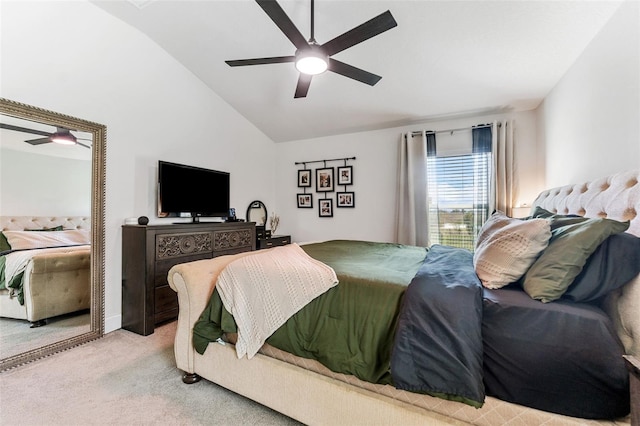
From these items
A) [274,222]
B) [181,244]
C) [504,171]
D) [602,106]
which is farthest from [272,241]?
[602,106]

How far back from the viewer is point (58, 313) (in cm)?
247

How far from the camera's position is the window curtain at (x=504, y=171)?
350cm

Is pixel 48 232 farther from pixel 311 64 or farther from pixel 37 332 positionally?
pixel 311 64

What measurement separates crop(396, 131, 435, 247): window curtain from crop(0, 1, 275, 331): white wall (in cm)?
277

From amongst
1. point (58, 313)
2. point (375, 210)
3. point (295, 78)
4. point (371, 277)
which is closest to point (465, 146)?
point (375, 210)

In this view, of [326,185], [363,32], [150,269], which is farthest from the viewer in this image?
[326,185]

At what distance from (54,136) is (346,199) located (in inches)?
141

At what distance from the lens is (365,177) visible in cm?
443

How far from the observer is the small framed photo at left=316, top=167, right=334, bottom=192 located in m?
4.69

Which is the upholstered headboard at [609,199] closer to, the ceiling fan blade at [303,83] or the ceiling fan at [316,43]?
the ceiling fan at [316,43]

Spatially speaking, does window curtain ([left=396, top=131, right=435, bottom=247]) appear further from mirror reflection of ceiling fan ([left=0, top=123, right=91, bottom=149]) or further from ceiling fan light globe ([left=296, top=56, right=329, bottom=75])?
mirror reflection of ceiling fan ([left=0, top=123, right=91, bottom=149])

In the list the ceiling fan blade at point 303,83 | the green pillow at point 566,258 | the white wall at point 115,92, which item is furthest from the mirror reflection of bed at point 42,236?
the green pillow at point 566,258

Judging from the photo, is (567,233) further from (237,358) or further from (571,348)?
(237,358)

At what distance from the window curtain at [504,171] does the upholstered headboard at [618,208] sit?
95 centimetres
